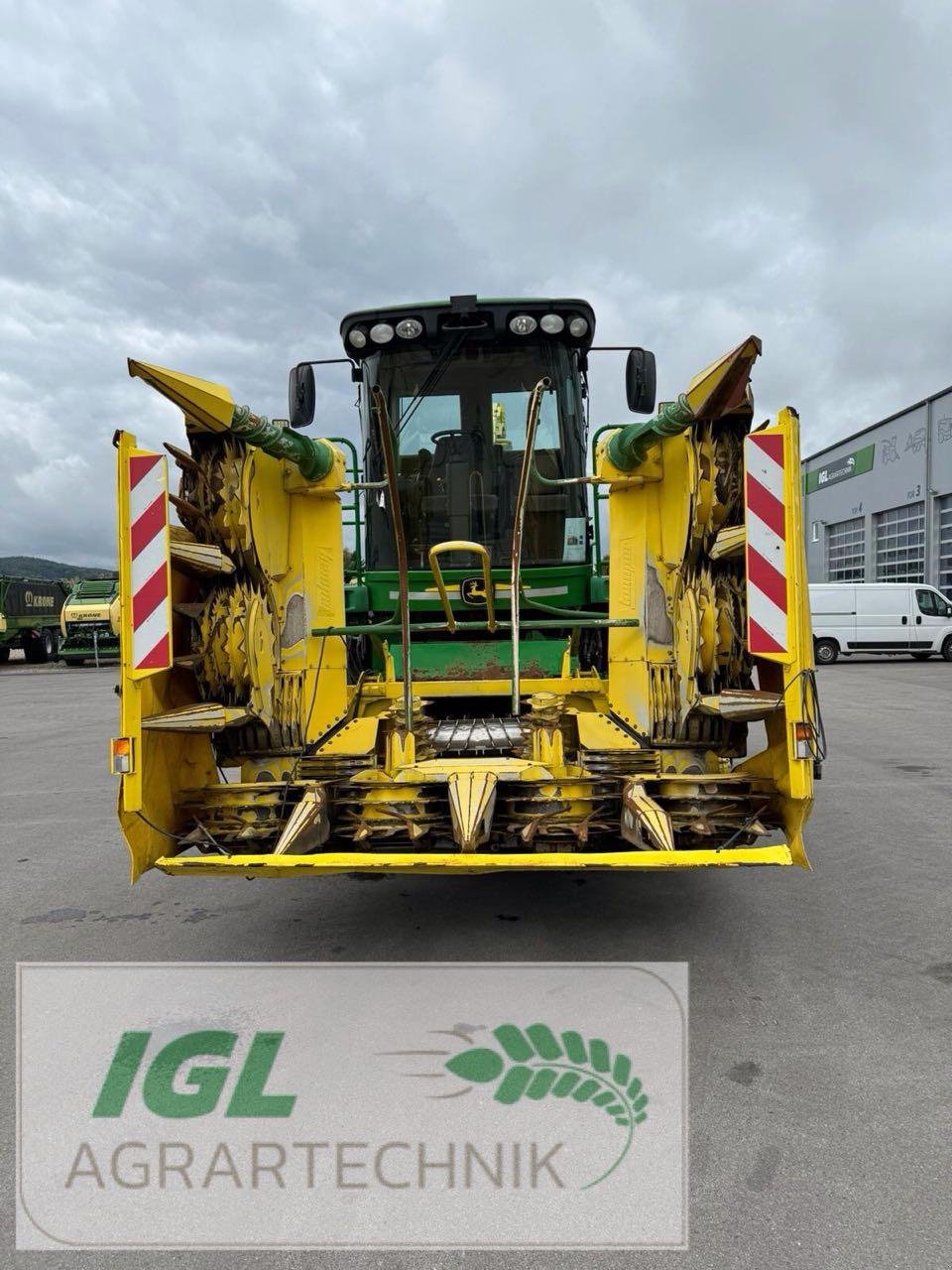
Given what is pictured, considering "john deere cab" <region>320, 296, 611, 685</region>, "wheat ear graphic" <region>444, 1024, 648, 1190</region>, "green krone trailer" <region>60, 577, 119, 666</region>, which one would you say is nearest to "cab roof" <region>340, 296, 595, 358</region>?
"john deere cab" <region>320, 296, 611, 685</region>

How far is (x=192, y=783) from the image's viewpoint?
13.3 ft

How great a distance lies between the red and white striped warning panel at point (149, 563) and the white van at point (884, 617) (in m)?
20.0

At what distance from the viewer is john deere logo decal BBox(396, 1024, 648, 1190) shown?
274 cm

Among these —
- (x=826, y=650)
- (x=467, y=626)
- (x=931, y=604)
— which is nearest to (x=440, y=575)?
(x=467, y=626)

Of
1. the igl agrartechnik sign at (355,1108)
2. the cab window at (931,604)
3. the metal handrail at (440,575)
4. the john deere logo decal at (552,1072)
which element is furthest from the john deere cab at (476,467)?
the cab window at (931,604)

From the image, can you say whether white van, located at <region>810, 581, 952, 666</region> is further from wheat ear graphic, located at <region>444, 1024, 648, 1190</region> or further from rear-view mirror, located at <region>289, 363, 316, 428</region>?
wheat ear graphic, located at <region>444, 1024, 648, 1190</region>

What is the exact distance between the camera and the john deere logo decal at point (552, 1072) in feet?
8.98

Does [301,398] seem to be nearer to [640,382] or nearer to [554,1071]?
[640,382]

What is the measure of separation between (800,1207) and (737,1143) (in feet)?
0.91

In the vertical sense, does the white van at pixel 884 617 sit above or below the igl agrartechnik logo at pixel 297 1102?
above

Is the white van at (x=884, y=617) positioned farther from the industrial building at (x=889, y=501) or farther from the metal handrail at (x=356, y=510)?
the metal handrail at (x=356, y=510)

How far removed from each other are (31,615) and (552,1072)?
29.8 meters

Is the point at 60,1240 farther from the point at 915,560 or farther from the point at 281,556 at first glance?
the point at 915,560

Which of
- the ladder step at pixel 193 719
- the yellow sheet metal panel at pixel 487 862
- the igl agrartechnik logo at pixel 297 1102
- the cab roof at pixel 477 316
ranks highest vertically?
the cab roof at pixel 477 316
